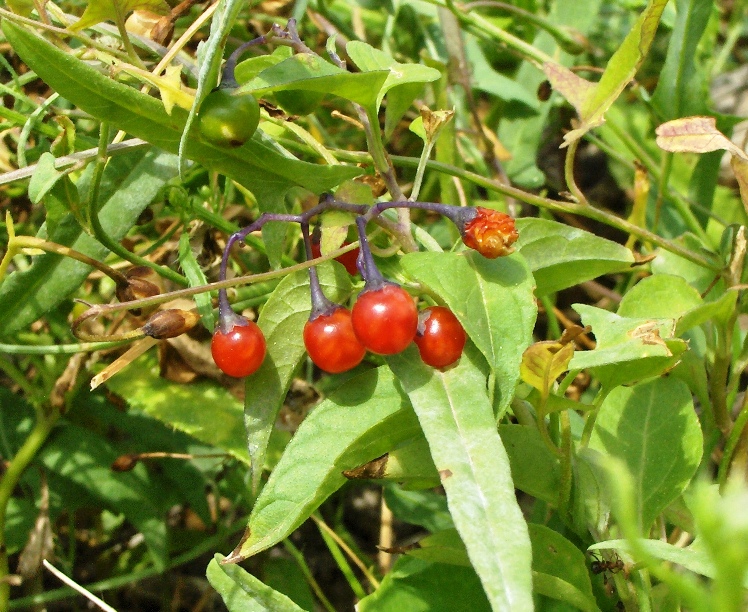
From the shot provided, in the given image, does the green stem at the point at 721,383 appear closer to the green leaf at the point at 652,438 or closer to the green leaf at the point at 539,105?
the green leaf at the point at 652,438

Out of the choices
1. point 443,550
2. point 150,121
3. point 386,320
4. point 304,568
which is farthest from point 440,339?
point 304,568

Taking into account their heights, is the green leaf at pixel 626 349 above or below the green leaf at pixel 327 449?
above

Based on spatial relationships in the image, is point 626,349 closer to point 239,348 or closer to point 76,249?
point 239,348

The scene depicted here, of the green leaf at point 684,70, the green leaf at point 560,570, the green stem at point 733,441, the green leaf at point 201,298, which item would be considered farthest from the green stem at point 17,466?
the green leaf at point 684,70

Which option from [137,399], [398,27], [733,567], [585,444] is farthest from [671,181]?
[733,567]

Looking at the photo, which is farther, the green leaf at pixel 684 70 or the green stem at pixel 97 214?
the green leaf at pixel 684 70

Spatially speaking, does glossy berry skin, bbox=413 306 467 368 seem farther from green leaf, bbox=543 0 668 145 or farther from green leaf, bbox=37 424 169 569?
green leaf, bbox=37 424 169 569
